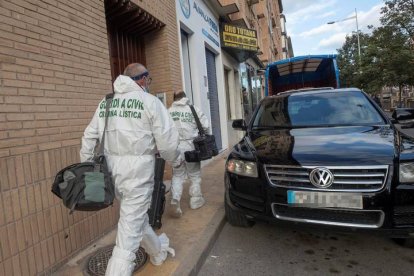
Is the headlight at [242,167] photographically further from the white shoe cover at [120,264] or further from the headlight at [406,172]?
the white shoe cover at [120,264]

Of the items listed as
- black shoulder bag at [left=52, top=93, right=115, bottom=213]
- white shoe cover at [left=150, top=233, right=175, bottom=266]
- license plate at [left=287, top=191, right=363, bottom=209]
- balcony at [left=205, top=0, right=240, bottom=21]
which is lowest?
white shoe cover at [left=150, top=233, right=175, bottom=266]

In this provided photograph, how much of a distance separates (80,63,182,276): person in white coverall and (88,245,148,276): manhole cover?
55cm

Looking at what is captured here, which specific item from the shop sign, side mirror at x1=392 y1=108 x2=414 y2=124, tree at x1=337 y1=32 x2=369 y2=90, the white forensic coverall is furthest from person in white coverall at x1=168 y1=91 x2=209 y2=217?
tree at x1=337 y1=32 x2=369 y2=90

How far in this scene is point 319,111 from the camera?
4684 millimetres

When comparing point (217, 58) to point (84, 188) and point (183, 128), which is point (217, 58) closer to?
point (183, 128)

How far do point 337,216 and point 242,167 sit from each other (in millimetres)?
1001

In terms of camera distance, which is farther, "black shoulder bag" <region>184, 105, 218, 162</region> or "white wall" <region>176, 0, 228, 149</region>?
"white wall" <region>176, 0, 228, 149</region>

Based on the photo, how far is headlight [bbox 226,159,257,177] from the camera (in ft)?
11.6

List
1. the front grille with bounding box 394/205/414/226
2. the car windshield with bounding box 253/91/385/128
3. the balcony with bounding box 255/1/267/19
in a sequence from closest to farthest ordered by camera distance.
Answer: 1. the front grille with bounding box 394/205/414/226
2. the car windshield with bounding box 253/91/385/128
3. the balcony with bounding box 255/1/267/19

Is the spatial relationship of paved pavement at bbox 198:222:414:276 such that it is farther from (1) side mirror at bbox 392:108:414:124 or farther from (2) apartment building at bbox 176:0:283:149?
(2) apartment building at bbox 176:0:283:149

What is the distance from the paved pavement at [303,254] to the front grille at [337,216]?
0.29 ft

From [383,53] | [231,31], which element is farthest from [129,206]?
[383,53]

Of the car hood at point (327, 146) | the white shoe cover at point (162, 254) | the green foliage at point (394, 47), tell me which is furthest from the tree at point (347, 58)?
the white shoe cover at point (162, 254)

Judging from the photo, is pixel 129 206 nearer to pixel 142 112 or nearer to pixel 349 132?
pixel 142 112
